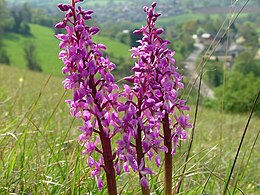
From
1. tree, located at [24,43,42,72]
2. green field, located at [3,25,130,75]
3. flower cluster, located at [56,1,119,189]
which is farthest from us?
green field, located at [3,25,130,75]

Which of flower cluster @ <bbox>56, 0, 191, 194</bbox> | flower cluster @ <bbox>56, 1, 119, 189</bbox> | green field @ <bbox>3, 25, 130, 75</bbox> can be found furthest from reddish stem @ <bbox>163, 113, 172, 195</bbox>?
green field @ <bbox>3, 25, 130, 75</bbox>

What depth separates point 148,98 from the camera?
169cm

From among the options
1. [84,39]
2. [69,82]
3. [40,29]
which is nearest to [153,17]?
[84,39]

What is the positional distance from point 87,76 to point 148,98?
9.8 inches

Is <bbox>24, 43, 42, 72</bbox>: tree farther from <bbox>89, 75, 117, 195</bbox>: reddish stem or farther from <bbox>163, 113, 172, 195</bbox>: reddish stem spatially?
<bbox>89, 75, 117, 195</bbox>: reddish stem

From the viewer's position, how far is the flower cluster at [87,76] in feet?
5.26

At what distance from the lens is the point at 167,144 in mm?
1832

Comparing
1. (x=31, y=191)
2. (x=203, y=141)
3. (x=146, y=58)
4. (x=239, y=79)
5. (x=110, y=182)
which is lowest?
(x=239, y=79)

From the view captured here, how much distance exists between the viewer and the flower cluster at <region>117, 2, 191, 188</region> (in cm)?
Result: 166

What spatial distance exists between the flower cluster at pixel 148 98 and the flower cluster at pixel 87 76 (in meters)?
Answer: 0.06

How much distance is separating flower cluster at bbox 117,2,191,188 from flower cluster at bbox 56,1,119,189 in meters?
0.06

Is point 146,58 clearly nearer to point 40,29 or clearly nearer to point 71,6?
point 71,6

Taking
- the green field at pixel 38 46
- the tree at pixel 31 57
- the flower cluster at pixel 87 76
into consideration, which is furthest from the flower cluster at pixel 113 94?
the green field at pixel 38 46

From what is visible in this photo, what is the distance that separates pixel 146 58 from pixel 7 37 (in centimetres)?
6524
